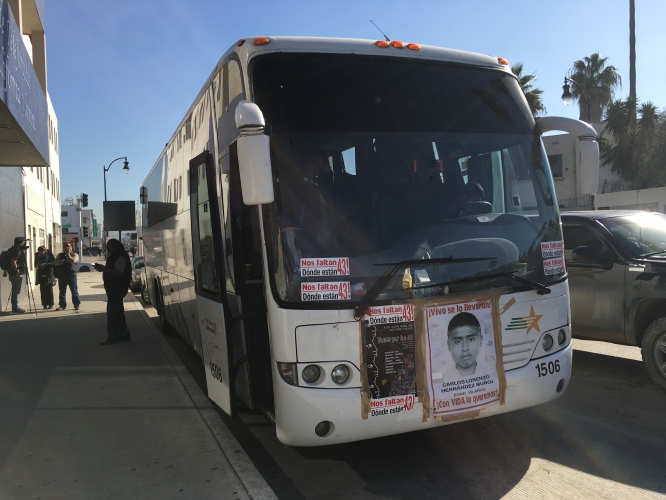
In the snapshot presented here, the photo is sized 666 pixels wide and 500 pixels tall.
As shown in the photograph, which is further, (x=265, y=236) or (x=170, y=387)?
(x=170, y=387)

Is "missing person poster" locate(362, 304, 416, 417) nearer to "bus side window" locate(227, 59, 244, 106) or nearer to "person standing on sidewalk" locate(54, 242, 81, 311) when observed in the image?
"bus side window" locate(227, 59, 244, 106)

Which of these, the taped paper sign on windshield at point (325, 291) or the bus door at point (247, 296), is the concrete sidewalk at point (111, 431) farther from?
the taped paper sign on windshield at point (325, 291)

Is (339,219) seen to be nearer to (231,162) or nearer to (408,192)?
(408,192)

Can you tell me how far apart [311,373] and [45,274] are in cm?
1357

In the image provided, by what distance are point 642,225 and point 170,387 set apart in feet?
20.0

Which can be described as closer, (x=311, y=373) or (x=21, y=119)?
(x=311, y=373)

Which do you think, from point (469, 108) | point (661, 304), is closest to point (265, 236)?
point (469, 108)

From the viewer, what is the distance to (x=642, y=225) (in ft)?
22.4

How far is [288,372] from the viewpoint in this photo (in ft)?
12.0

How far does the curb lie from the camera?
397 cm

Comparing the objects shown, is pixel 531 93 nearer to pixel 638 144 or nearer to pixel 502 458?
pixel 638 144

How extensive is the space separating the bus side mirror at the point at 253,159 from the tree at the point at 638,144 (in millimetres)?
31491

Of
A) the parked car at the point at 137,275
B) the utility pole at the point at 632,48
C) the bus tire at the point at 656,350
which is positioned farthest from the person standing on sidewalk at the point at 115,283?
the utility pole at the point at 632,48

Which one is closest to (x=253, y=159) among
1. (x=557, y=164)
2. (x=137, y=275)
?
(x=137, y=275)
